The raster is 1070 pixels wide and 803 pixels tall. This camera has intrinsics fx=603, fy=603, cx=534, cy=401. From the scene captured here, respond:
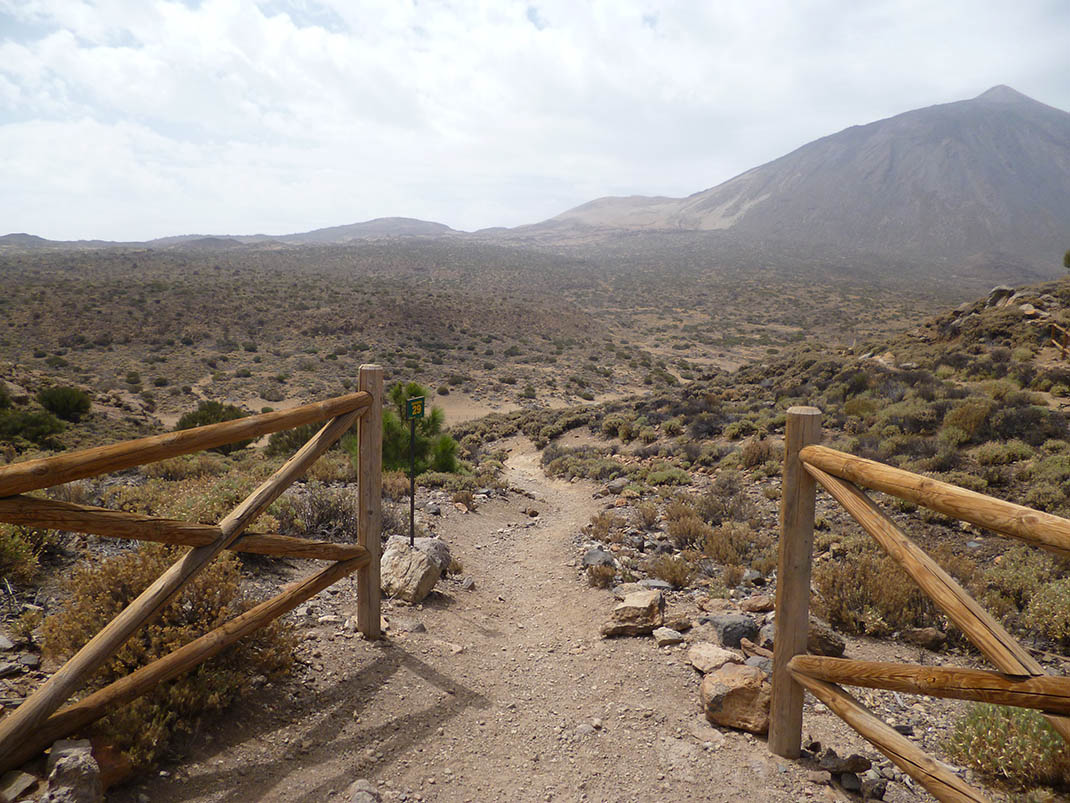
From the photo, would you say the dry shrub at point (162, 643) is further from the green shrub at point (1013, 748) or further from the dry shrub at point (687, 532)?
the dry shrub at point (687, 532)

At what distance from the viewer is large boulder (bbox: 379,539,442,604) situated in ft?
16.8

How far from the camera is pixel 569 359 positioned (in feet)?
116

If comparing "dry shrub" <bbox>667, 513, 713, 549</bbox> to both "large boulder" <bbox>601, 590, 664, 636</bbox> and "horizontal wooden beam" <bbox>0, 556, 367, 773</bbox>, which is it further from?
"horizontal wooden beam" <bbox>0, 556, 367, 773</bbox>

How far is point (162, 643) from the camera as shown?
3111 millimetres

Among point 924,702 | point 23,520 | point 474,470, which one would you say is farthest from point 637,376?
point 23,520

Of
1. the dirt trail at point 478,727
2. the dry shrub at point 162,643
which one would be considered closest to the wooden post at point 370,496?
the dirt trail at point 478,727

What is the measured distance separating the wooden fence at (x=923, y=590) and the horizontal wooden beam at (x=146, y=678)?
9.07ft

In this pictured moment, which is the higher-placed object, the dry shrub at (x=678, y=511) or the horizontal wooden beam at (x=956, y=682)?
the horizontal wooden beam at (x=956, y=682)

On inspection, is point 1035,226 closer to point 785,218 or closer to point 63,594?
point 785,218

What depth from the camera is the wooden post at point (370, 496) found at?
406 centimetres

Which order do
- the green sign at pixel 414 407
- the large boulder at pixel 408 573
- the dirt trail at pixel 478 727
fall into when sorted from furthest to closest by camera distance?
1. the green sign at pixel 414 407
2. the large boulder at pixel 408 573
3. the dirt trail at pixel 478 727

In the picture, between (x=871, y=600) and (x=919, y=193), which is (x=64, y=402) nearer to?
(x=871, y=600)

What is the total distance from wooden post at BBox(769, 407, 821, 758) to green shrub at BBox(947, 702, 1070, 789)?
2.79 ft

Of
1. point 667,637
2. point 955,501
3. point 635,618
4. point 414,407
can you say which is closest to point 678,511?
point 635,618
